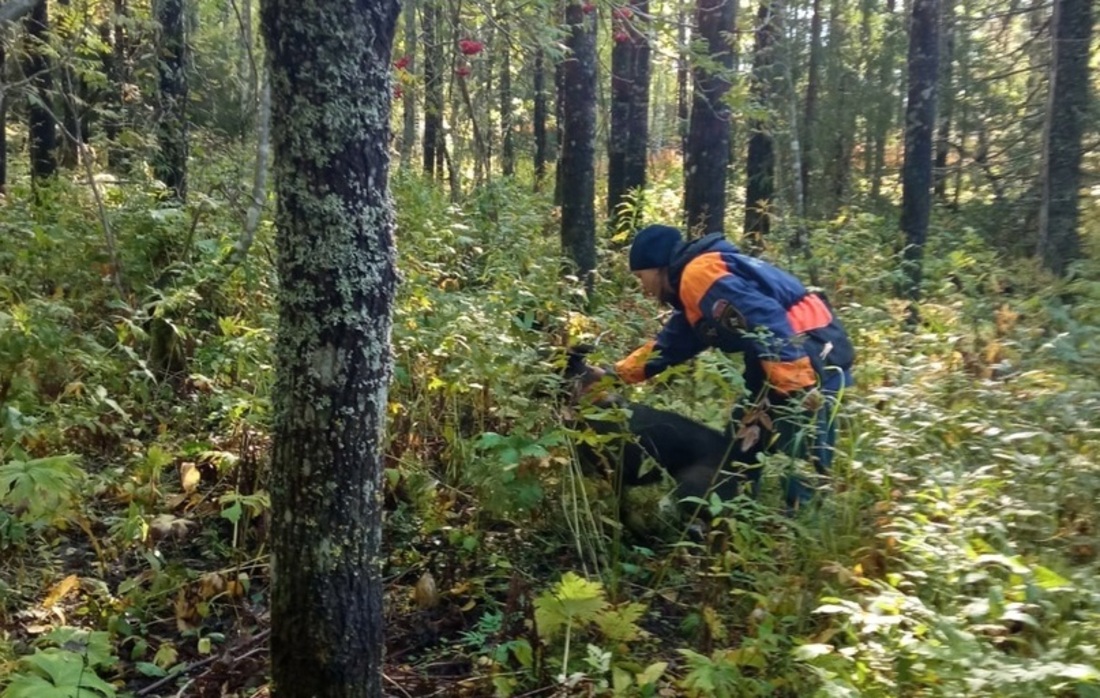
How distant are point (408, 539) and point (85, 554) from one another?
1.54 meters

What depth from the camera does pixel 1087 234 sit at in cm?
1176

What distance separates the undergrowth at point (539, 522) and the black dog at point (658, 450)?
15 cm

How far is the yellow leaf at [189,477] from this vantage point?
14.9 feet

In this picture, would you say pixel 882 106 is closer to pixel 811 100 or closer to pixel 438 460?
pixel 811 100

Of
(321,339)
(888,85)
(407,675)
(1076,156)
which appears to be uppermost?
(888,85)

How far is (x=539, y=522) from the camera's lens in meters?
4.57

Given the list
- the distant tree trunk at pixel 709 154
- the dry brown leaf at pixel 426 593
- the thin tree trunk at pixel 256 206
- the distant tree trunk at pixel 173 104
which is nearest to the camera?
the dry brown leaf at pixel 426 593

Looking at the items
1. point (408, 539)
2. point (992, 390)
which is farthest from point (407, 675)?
point (992, 390)

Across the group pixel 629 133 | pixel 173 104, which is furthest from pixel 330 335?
pixel 629 133

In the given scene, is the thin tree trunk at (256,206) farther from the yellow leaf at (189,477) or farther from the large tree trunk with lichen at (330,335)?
the large tree trunk with lichen at (330,335)

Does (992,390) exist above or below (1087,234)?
below

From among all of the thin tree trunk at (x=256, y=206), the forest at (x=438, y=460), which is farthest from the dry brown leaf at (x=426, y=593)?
the thin tree trunk at (x=256, y=206)

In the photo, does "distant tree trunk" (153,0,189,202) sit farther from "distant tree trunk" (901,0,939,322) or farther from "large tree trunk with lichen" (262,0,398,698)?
"distant tree trunk" (901,0,939,322)

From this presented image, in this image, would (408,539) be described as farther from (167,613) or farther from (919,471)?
(919,471)
